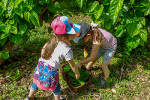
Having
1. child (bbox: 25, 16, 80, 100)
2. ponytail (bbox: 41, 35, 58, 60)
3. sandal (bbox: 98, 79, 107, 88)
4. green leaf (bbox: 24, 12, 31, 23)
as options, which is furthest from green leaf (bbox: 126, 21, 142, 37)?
green leaf (bbox: 24, 12, 31, 23)

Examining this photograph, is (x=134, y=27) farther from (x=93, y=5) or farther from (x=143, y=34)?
(x=93, y=5)

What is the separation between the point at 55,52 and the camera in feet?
5.24

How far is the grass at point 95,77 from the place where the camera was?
2.23 m

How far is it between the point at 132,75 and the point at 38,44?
2.02m

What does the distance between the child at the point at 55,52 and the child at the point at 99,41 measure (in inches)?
9.2

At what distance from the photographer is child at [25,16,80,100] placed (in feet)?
4.60

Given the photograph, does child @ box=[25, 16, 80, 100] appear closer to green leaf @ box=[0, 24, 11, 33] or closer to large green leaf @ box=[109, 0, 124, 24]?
large green leaf @ box=[109, 0, 124, 24]

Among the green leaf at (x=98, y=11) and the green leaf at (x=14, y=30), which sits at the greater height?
the green leaf at (x=98, y=11)

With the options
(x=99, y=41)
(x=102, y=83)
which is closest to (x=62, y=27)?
(x=99, y=41)

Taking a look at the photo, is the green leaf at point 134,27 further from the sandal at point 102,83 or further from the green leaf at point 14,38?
the green leaf at point 14,38

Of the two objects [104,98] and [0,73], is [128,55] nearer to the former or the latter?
[104,98]

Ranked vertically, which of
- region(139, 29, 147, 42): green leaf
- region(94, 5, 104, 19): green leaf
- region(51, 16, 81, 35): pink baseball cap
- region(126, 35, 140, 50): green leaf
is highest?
region(94, 5, 104, 19): green leaf

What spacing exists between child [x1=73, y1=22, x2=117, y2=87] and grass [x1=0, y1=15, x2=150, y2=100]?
8.7 inches

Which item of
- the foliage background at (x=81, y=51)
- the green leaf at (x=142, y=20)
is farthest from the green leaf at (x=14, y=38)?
the green leaf at (x=142, y=20)
